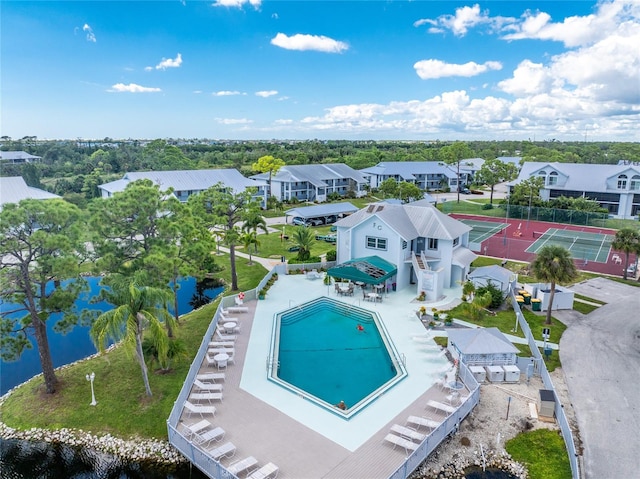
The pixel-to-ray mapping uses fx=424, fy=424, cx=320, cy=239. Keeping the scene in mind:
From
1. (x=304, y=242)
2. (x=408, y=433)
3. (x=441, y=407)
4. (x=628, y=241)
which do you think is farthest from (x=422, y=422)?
(x=628, y=241)

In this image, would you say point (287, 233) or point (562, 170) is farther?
point (562, 170)

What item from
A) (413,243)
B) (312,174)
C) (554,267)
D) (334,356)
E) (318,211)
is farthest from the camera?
(312,174)

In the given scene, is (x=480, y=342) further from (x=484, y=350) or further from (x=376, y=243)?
(x=376, y=243)

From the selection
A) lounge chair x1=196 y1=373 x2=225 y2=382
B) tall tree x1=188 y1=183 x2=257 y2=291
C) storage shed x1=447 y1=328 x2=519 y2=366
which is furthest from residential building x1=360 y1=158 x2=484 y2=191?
lounge chair x1=196 y1=373 x2=225 y2=382

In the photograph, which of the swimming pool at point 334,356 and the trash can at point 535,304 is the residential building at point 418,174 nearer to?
the trash can at point 535,304

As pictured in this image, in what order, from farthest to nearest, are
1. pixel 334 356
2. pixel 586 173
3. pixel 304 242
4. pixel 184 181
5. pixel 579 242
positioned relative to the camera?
pixel 586 173, pixel 184 181, pixel 579 242, pixel 304 242, pixel 334 356

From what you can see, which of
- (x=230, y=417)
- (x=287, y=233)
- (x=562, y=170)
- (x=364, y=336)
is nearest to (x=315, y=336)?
(x=364, y=336)

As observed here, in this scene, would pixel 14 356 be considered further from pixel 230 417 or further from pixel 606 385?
pixel 606 385
